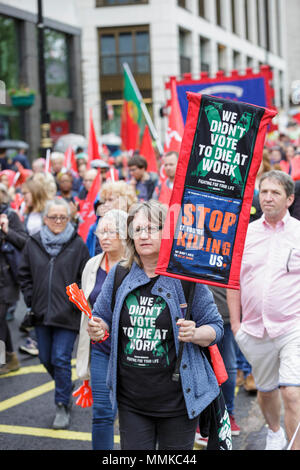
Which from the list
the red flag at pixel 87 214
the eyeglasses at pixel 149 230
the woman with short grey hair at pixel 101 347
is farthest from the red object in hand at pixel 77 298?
the red flag at pixel 87 214

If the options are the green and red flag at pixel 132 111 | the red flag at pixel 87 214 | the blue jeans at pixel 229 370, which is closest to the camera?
the blue jeans at pixel 229 370

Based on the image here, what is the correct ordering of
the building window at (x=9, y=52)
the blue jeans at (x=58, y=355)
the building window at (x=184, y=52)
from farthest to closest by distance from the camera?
the building window at (x=184, y=52) < the building window at (x=9, y=52) < the blue jeans at (x=58, y=355)

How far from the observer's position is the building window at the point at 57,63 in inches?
968

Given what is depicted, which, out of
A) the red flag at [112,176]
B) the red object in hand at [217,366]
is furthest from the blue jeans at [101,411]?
the red flag at [112,176]

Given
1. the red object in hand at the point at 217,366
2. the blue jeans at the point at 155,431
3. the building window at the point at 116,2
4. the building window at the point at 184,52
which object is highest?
the building window at the point at 116,2

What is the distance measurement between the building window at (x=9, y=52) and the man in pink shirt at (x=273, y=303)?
1778cm

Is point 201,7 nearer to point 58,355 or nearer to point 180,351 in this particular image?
point 58,355

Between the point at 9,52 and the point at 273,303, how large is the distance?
19207mm

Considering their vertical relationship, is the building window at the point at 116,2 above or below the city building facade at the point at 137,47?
above

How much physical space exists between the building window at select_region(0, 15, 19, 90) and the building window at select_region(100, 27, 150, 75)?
9.00 metres

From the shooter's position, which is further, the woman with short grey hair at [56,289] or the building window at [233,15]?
the building window at [233,15]

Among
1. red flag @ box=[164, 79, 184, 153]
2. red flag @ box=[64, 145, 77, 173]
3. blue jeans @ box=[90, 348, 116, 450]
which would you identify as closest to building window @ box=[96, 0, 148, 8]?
red flag @ box=[64, 145, 77, 173]

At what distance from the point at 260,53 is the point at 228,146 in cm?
4215

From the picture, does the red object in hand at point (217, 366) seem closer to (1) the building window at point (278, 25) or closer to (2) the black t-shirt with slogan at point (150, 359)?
(2) the black t-shirt with slogan at point (150, 359)
